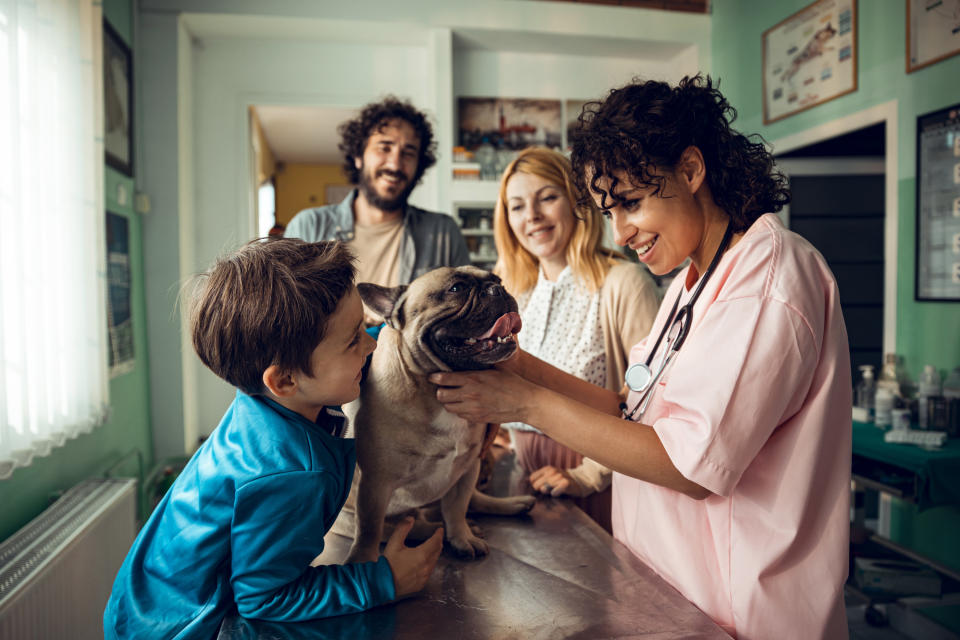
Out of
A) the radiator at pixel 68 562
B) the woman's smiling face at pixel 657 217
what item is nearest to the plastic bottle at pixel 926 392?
the woman's smiling face at pixel 657 217

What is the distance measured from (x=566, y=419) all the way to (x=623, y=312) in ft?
2.69

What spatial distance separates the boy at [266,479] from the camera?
0.86 metres

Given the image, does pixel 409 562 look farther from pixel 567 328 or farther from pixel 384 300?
pixel 567 328

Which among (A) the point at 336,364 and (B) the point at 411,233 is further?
(B) the point at 411,233

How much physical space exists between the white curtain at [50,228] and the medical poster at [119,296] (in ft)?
1.86

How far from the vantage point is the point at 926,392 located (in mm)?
2824

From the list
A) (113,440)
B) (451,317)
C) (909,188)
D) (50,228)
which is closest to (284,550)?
(451,317)

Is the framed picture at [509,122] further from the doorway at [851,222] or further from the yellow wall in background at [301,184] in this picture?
the yellow wall in background at [301,184]

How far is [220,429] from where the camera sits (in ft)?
3.25

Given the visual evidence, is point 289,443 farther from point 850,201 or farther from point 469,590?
point 850,201

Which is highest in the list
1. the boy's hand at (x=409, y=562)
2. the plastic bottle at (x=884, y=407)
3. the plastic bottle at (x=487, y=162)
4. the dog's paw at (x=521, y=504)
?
the plastic bottle at (x=487, y=162)

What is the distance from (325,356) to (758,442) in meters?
0.65

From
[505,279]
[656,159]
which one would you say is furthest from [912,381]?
[656,159]

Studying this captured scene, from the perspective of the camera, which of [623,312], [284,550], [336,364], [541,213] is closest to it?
[284,550]
